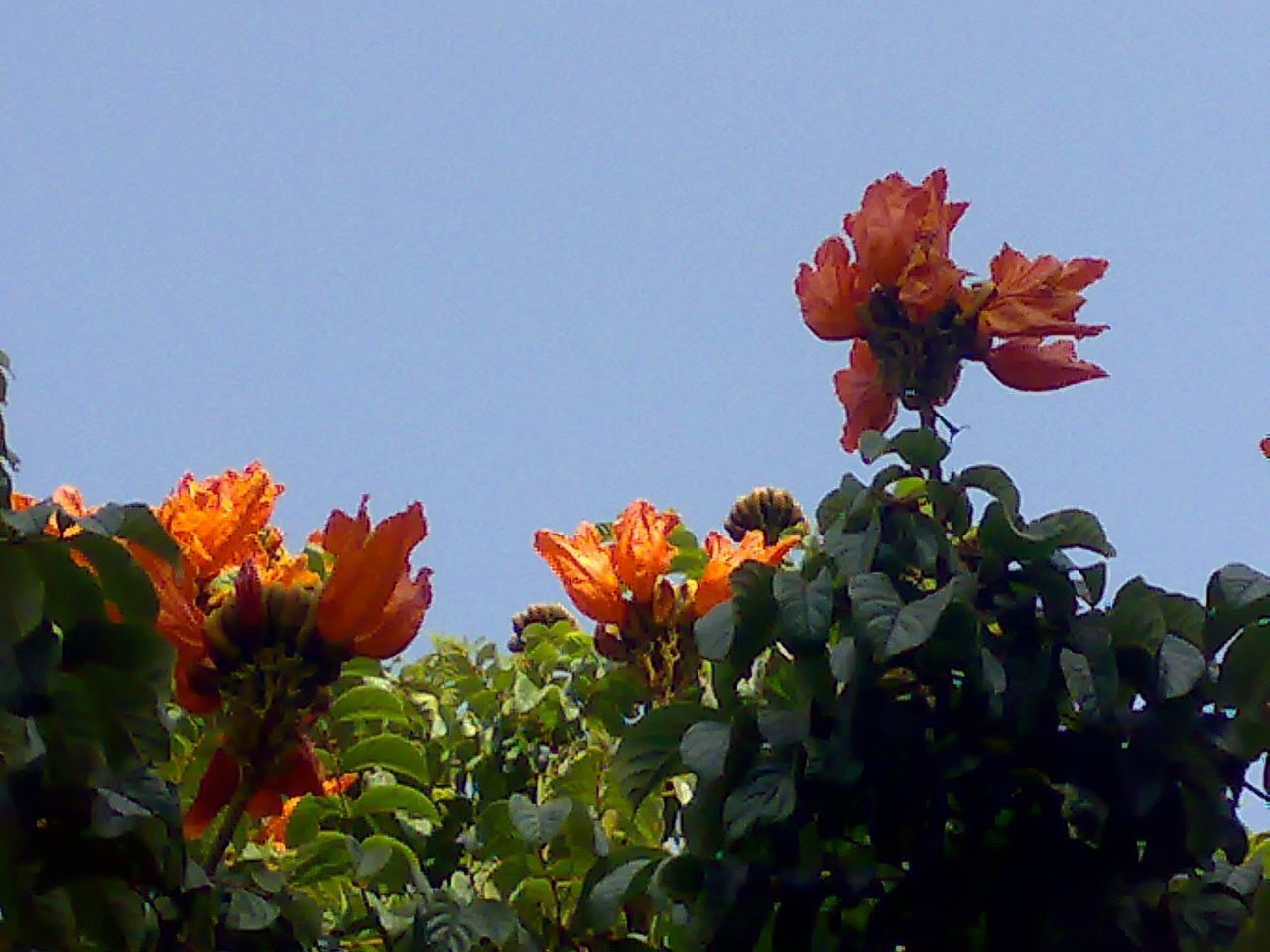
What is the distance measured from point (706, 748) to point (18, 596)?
0.67 metres

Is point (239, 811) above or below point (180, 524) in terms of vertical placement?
below

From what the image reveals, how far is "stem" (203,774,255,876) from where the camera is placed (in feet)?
6.06

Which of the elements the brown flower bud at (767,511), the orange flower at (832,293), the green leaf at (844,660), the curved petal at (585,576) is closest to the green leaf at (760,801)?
the green leaf at (844,660)

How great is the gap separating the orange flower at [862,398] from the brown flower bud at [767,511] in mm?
1207

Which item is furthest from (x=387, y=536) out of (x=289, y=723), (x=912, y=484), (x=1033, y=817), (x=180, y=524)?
(x=1033, y=817)

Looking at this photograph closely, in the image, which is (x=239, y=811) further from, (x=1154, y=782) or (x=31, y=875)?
(x=1154, y=782)

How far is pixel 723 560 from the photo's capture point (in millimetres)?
2541

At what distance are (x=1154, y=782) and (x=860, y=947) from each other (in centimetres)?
34

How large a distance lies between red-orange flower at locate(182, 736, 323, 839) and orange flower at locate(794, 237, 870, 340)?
0.81 meters

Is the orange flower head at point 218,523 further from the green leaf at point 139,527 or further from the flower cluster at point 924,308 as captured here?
the flower cluster at point 924,308

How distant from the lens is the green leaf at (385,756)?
7.31 feet

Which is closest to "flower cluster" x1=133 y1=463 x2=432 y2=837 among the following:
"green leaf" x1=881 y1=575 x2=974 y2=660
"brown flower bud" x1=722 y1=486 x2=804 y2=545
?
"green leaf" x1=881 y1=575 x2=974 y2=660

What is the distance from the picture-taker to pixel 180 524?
2.16 meters

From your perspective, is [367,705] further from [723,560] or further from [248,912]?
[248,912]
